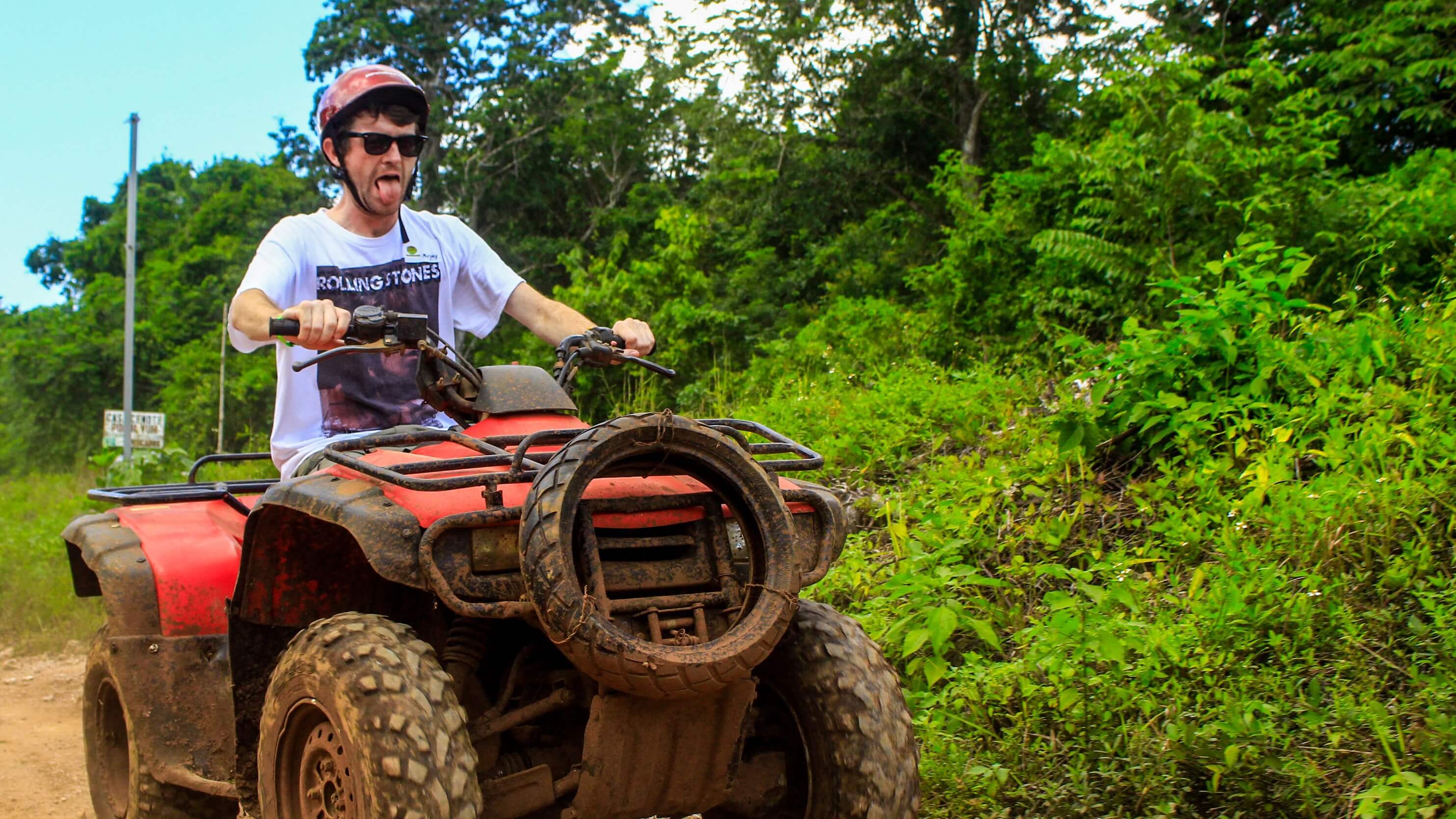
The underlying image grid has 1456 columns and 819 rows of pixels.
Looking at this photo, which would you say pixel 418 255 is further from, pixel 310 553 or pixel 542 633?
pixel 542 633

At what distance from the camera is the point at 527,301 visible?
4.10 meters

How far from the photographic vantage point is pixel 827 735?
8.76ft

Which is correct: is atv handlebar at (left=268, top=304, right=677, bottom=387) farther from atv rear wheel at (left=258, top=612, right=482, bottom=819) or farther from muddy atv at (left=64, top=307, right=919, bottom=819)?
atv rear wheel at (left=258, top=612, right=482, bottom=819)

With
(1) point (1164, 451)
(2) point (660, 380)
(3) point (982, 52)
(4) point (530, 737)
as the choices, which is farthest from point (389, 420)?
(3) point (982, 52)

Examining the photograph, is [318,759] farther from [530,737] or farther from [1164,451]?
[1164,451]

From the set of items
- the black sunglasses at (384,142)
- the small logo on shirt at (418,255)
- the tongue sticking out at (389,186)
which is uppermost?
the black sunglasses at (384,142)

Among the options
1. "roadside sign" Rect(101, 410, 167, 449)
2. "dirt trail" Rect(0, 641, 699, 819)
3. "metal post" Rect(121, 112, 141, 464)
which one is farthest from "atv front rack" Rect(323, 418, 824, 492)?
"roadside sign" Rect(101, 410, 167, 449)

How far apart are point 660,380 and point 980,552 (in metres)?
5.77

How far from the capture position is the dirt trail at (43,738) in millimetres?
5062

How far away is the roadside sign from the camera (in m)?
16.4

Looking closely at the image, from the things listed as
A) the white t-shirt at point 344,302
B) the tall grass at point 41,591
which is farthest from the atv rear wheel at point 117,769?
the tall grass at point 41,591

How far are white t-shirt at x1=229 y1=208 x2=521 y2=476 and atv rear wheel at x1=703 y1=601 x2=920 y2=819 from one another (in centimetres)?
136

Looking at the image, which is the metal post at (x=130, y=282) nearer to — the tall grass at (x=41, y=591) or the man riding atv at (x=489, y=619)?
the tall grass at (x=41, y=591)

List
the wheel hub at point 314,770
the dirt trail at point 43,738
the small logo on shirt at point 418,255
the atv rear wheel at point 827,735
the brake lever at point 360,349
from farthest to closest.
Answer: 1. the dirt trail at point 43,738
2. the small logo on shirt at point 418,255
3. the brake lever at point 360,349
4. the atv rear wheel at point 827,735
5. the wheel hub at point 314,770
